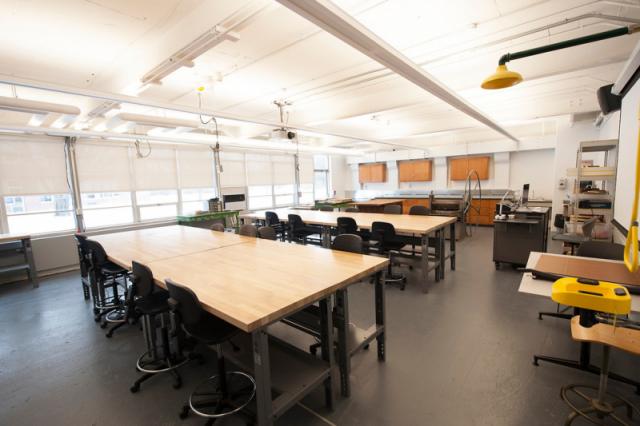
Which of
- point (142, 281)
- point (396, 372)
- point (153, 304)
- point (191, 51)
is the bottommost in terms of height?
point (396, 372)

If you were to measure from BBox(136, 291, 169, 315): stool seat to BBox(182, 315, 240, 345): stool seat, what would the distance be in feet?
1.96

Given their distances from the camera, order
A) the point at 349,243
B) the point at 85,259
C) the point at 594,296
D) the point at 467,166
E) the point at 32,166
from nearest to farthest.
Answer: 1. the point at 594,296
2. the point at 349,243
3. the point at 85,259
4. the point at 32,166
5. the point at 467,166

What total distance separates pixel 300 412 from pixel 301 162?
29.1ft

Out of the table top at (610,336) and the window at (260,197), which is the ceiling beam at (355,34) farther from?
the window at (260,197)

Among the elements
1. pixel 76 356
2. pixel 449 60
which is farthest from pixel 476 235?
pixel 76 356

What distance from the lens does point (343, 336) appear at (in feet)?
6.48

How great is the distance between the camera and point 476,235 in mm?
7332

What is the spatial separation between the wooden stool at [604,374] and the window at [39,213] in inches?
298

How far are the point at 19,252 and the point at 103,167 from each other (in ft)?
6.69

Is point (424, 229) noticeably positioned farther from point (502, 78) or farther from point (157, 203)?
point (157, 203)

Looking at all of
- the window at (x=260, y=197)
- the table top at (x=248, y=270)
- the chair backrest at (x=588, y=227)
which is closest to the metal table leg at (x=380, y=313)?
the table top at (x=248, y=270)

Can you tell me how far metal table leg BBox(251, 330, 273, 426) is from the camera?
1.49 meters

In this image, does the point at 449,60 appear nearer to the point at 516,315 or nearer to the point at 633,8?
the point at 633,8

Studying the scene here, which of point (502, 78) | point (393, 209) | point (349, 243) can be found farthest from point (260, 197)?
point (502, 78)
